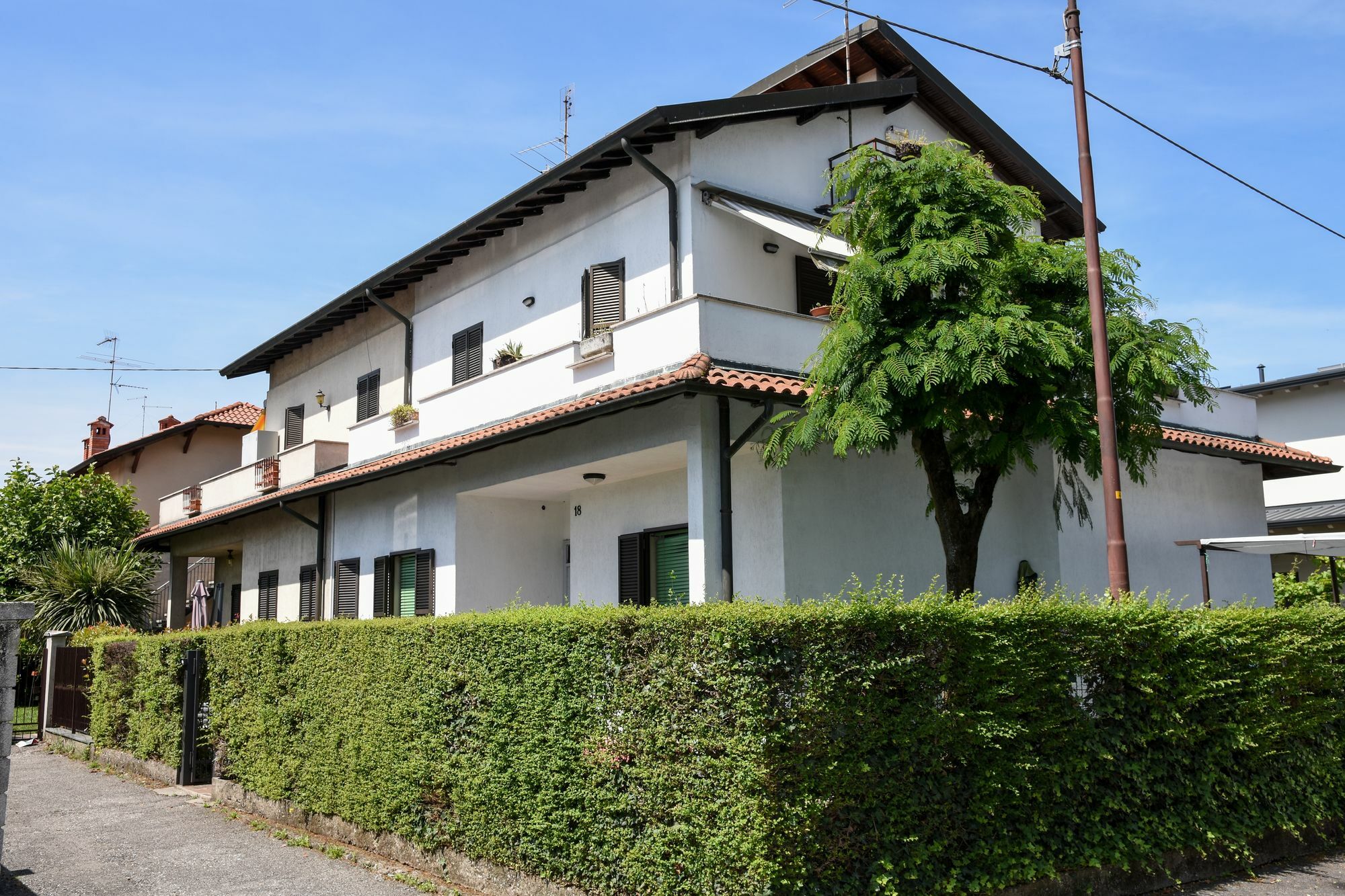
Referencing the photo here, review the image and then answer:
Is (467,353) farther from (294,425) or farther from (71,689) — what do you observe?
(71,689)

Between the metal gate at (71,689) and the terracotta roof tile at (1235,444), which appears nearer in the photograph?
the terracotta roof tile at (1235,444)

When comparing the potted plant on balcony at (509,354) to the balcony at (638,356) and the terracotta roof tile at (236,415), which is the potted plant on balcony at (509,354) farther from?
the terracotta roof tile at (236,415)

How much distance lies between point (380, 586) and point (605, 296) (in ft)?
21.9

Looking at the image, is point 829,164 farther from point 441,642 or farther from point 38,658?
point 38,658

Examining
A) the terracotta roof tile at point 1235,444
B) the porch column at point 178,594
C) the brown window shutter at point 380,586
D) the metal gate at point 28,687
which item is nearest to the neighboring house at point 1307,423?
the terracotta roof tile at point 1235,444

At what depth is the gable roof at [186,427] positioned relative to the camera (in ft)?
112

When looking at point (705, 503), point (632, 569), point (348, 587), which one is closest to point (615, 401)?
point (705, 503)

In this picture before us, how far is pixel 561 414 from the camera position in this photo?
1270cm

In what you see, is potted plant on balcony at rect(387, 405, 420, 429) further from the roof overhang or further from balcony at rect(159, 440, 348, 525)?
balcony at rect(159, 440, 348, 525)

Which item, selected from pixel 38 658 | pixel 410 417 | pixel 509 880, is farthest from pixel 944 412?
pixel 38 658

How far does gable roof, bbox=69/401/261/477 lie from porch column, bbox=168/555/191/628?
7.22 meters

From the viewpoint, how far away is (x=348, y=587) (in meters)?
19.3

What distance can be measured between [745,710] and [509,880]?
276cm

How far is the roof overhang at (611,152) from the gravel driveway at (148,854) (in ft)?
28.7
